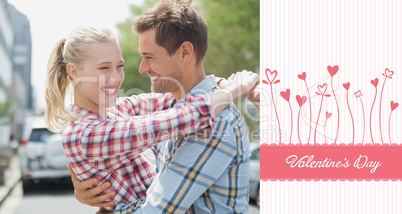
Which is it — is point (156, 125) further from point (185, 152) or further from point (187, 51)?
point (187, 51)

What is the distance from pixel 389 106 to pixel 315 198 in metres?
0.76

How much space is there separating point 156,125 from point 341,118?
6.23 ft

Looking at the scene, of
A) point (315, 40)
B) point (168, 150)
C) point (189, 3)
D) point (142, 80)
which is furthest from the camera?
point (142, 80)

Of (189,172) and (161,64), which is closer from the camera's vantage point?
(189,172)

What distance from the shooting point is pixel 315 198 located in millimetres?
2977

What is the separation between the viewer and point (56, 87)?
1.69 meters

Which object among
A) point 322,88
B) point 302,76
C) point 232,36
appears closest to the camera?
point 322,88

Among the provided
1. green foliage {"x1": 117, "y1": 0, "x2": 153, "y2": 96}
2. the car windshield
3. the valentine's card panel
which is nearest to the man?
the valentine's card panel

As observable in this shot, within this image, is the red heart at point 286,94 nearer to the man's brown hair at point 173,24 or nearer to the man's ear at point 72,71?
the man's brown hair at point 173,24

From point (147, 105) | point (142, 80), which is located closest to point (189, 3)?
point (147, 105)

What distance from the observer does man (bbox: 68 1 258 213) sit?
1441 millimetres

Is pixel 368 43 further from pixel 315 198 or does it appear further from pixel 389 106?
pixel 315 198

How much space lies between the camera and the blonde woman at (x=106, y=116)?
138cm

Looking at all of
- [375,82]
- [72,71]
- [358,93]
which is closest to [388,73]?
[375,82]
